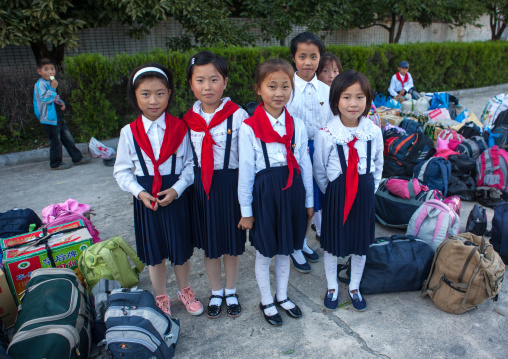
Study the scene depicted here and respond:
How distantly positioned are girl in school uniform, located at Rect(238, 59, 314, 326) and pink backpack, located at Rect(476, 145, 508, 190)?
2878 millimetres

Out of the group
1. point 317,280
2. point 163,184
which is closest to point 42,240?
point 163,184

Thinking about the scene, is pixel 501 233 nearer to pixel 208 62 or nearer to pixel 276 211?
pixel 276 211

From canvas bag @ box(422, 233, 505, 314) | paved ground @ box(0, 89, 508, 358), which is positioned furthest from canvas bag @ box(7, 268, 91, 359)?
canvas bag @ box(422, 233, 505, 314)

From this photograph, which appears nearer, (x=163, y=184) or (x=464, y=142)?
(x=163, y=184)

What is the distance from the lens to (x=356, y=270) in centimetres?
246

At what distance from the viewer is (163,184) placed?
2115mm

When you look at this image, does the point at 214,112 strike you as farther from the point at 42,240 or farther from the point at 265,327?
the point at 42,240

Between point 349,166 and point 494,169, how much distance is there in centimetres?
275

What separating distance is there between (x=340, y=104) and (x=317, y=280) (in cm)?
134

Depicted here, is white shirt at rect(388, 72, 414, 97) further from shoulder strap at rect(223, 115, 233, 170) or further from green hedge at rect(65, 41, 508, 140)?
shoulder strap at rect(223, 115, 233, 170)

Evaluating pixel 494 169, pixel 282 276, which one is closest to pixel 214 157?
pixel 282 276

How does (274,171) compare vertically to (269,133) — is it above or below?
below

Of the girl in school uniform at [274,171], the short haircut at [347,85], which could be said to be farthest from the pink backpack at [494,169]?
the girl in school uniform at [274,171]

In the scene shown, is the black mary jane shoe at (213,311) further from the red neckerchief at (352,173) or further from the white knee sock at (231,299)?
the red neckerchief at (352,173)
